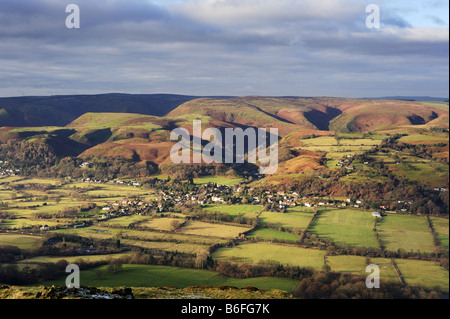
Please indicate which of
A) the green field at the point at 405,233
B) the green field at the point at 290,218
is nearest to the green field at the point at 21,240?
the green field at the point at 290,218

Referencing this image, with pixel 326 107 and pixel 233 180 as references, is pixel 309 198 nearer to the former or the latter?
pixel 233 180

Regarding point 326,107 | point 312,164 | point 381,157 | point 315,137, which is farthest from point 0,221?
point 326,107

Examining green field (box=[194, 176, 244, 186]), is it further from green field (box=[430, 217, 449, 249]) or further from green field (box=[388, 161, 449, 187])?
green field (box=[430, 217, 449, 249])

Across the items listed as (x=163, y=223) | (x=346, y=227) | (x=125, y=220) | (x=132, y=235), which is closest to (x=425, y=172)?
(x=346, y=227)

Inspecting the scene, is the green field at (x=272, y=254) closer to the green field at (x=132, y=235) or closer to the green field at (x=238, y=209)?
the green field at (x=132, y=235)

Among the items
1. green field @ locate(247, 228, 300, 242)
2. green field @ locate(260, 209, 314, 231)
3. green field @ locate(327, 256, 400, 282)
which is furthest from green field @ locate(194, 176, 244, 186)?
green field @ locate(327, 256, 400, 282)

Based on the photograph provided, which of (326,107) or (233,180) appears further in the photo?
(326,107)
